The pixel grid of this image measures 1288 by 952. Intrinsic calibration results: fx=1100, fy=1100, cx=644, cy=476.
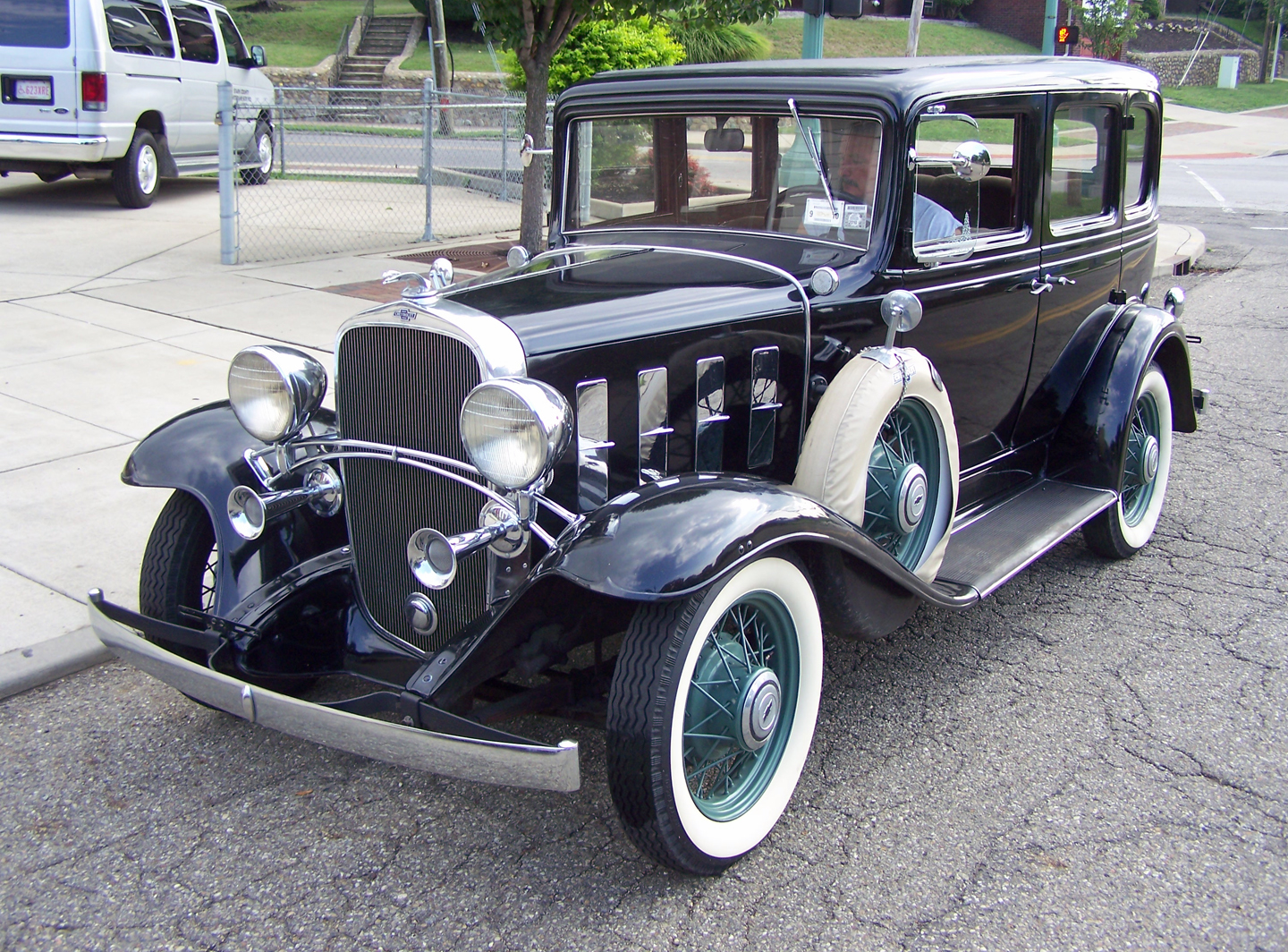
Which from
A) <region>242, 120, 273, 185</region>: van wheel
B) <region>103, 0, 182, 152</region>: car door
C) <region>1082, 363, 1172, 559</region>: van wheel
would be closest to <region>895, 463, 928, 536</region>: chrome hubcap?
<region>1082, 363, 1172, 559</region>: van wheel

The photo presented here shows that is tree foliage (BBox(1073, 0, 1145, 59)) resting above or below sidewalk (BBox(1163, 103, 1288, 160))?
above

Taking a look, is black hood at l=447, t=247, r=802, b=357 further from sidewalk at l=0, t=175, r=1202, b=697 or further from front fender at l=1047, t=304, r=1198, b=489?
sidewalk at l=0, t=175, r=1202, b=697

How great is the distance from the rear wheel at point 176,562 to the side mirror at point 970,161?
2306 mm

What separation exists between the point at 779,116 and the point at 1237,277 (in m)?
8.55

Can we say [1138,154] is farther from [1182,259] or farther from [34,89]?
[34,89]

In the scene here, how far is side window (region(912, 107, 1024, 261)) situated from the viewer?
317cm

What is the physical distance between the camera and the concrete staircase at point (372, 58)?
979 inches

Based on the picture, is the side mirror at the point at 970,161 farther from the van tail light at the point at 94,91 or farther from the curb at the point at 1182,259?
the van tail light at the point at 94,91

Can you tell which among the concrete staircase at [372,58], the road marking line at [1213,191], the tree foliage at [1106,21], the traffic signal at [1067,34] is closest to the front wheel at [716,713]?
the road marking line at [1213,191]

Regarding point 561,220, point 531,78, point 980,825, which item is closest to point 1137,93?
point 561,220

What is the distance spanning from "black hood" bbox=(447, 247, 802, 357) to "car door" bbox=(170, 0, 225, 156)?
9643mm

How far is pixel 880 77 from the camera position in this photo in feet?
10.6

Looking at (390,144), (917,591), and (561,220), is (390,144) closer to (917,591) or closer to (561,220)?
(561,220)

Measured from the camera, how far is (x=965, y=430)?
3.79 metres
